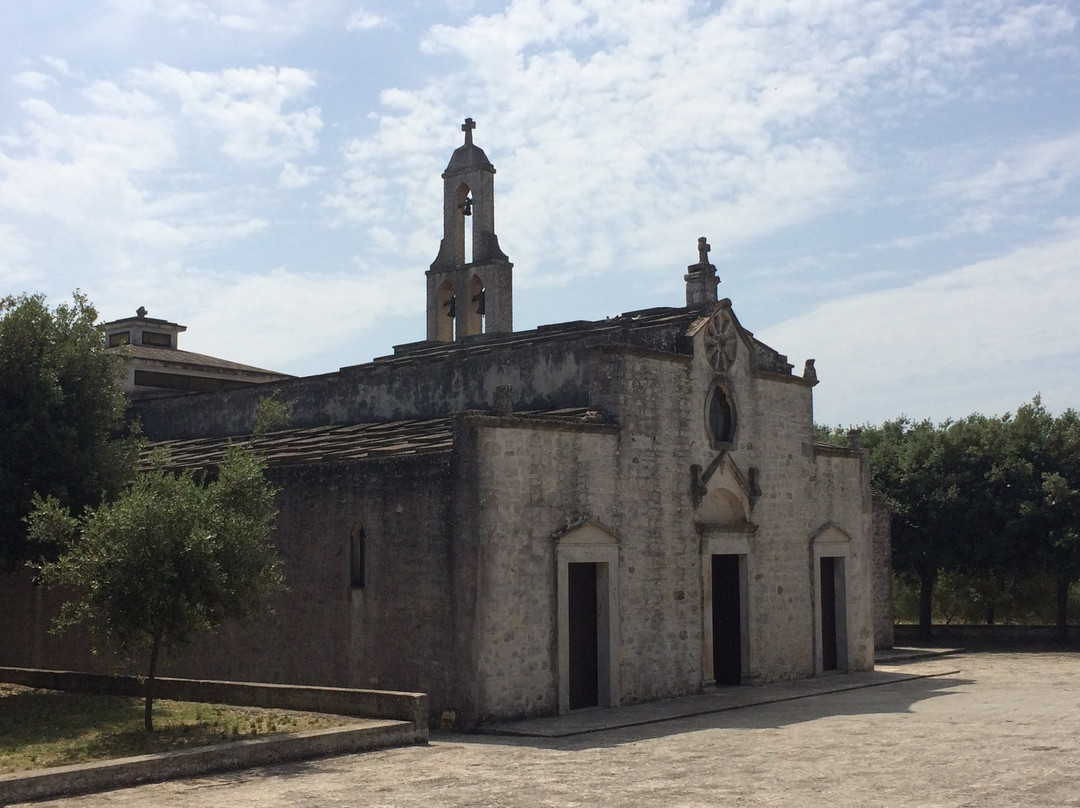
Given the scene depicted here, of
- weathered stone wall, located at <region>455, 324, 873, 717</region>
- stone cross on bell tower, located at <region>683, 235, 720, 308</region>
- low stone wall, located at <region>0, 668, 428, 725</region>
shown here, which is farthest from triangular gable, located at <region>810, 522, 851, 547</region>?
Answer: low stone wall, located at <region>0, 668, 428, 725</region>

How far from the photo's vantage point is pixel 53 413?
18.6 meters

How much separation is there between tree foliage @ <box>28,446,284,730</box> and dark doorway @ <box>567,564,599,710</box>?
5.38m

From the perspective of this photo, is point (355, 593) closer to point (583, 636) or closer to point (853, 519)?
point (583, 636)

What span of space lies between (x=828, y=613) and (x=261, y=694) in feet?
40.5

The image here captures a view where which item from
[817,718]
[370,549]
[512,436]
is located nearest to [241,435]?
[370,549]

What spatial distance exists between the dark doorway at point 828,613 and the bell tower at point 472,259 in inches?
317

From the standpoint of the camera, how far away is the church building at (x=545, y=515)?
1733cm

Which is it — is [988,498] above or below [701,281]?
below

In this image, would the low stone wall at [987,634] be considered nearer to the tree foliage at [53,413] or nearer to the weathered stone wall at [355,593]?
the weathered stone wall at [355,593]

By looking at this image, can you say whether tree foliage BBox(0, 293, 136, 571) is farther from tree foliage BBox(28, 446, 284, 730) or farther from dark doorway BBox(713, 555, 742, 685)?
dark doorway BBox(713, 555, 742, 685)

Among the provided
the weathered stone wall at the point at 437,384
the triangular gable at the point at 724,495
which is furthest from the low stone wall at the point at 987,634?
the weathered stone wall at the point at 437,384

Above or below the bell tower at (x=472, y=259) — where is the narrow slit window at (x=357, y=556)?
below

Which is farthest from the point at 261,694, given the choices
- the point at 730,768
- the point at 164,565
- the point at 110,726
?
the point at 730,768

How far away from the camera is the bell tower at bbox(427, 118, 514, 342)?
24.3 m
